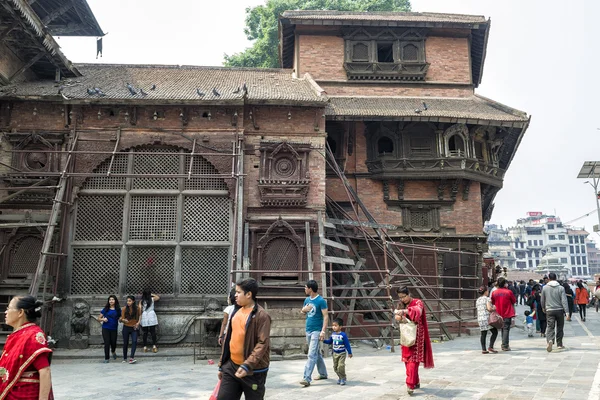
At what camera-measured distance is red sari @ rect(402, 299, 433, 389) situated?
22.1 feet

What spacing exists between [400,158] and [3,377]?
49.4ft

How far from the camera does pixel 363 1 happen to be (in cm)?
3322

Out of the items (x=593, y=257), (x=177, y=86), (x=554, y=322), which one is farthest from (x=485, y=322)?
(x=593, y=257)

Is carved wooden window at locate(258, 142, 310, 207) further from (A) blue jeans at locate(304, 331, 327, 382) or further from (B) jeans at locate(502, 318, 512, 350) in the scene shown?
(A) blue jeans at locate(304, 331, 327, 382)

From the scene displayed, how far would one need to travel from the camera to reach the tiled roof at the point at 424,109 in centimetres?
1647

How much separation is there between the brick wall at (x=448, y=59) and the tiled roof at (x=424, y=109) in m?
1.01

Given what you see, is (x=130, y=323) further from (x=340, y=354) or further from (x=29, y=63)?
(x=29, y=63)

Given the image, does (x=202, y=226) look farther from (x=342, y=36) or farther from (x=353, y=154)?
(x=342, y=36)

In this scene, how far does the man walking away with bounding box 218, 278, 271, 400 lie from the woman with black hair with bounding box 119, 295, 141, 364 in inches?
283

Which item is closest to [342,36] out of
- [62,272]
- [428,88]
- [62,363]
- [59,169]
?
[428,88]

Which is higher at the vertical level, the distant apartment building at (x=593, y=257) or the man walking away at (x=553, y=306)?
the distant apartment building at (x=593, y=257)

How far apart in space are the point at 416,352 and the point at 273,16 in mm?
29400

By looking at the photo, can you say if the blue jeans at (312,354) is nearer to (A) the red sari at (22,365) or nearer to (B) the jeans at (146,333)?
(A) the red sari at (22,365)

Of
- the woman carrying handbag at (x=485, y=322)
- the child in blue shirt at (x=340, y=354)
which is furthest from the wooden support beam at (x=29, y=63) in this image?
the woman carrying handbag at (x=485, y=322)
